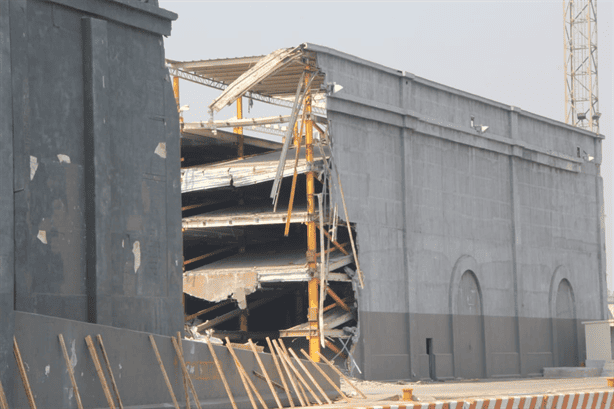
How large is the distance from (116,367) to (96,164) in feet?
7.83

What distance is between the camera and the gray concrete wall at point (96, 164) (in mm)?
10891

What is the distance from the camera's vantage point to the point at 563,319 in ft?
143

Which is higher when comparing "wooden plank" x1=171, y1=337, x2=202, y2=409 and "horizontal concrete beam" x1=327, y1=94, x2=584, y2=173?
"horizontal concrete beam" x1=327, y1=94, x2=584, y2=173

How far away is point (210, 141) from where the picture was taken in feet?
125

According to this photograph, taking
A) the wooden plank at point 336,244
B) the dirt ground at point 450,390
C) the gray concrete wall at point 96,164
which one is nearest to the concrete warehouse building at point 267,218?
the gray concrete wall at point 96,164

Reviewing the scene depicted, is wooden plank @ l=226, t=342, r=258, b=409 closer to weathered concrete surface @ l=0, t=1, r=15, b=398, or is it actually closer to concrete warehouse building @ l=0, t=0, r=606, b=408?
concrete warehouse building @ l=0, t=0, r=606, b=408

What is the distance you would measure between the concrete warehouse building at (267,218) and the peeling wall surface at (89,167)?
0.03m

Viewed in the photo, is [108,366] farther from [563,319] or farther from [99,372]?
[563,319]

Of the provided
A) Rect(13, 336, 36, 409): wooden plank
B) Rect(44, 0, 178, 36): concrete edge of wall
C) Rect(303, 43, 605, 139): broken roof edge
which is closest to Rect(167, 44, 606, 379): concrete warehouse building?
Rect(303, 43, 605, 139): broken roof edge

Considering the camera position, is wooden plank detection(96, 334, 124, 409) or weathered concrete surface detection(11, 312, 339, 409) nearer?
weathered concrete surface detection(11, 312, 339, 409)

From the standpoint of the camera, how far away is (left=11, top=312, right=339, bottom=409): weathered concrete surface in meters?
10.5

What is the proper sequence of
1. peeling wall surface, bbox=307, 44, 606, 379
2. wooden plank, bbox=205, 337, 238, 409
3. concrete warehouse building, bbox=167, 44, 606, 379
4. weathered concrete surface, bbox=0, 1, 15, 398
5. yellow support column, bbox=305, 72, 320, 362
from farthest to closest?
peeling wall surface, bbox=307, 44, 606, 379 < concrete warehouse building, bbox=167, 44, 606, 379 < yellow support column, bbox=305, 72, 320, 362 < wooden plank, bbox=205, 337, 238, 409 < weathered concrete surface, bbox=0, 1, 15, 398

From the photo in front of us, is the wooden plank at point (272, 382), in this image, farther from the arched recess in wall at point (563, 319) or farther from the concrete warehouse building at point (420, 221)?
the arched recess in wall at point (563, 319)

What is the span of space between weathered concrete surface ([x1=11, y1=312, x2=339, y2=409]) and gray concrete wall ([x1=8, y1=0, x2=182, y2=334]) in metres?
0.34
